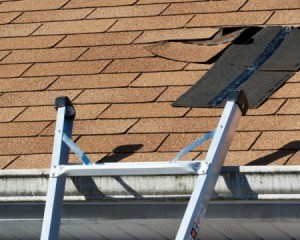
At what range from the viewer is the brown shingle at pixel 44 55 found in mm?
6801

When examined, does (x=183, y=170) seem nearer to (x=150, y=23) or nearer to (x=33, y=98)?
(x=33, y=98)

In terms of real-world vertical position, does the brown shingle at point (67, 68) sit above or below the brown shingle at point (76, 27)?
below

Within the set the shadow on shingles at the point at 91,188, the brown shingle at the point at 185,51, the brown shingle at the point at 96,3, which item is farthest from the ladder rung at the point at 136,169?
the brown shingle at the point at 96,3

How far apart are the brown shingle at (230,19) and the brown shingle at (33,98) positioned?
3.17ft

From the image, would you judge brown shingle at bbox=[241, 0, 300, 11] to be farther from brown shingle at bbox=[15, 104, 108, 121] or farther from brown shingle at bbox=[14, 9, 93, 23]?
brown shingle at bbox=[15, 104, 108, 121]

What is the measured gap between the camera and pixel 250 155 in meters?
5.34

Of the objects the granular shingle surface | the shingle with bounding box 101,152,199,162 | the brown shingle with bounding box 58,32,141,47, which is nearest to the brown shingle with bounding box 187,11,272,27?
the granular shingle surface

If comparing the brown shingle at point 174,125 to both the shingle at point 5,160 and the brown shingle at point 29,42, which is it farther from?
the brown shingle at point 29,42

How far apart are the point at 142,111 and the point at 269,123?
726 mm

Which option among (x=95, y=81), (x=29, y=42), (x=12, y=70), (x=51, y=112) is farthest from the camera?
(x=29, y=42)

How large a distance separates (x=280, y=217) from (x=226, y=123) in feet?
1.57

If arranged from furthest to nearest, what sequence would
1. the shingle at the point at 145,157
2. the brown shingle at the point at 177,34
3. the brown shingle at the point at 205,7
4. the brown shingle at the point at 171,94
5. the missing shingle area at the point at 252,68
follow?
1. the brown shingle at the point at 205,7
2. the brown shingle at the point at 177,34
3. the brown shingle at the point at 171,94
4. the missing shingle area at the point at 252,68
5. the shingle at the point at 145,157

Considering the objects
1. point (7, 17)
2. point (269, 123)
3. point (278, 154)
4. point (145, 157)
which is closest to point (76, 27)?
point (7, 17)

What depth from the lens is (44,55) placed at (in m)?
6.87
